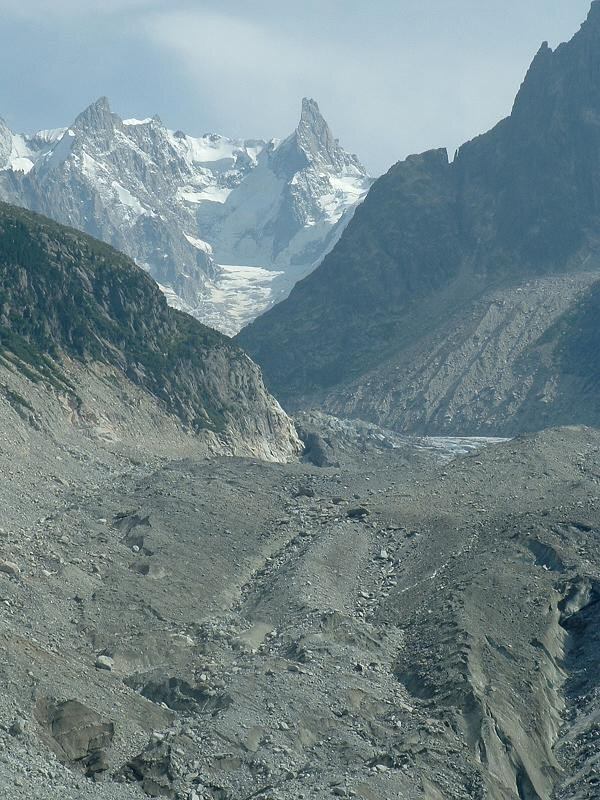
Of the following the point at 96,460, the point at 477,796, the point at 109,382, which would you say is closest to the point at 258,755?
the point at 477,796

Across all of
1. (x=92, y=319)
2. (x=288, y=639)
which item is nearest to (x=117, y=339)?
(x=92, y=319)

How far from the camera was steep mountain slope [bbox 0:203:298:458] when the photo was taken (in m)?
135

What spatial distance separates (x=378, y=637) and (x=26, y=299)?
7733 cm

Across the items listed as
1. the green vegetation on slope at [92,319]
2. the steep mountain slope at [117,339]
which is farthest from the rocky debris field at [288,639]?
the green vegetation on slope at [92,319]

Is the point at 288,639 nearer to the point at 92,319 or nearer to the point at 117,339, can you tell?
the point at 117,339

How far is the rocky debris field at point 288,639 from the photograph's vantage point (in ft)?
169

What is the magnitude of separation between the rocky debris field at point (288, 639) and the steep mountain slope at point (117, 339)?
2833cm

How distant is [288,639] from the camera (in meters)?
67.3

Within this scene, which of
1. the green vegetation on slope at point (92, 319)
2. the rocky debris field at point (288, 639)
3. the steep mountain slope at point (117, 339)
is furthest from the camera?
Result: the green vegetation on slope at point (92, 319)

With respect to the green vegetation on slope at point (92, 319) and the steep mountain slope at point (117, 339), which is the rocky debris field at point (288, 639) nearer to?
the steep mountain slope at point (117, 339)

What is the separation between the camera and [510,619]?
2817 inches

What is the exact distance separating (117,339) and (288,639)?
265 ft

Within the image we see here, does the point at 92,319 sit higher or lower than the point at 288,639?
higher

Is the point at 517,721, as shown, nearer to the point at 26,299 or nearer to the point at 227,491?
the point at 227,491
